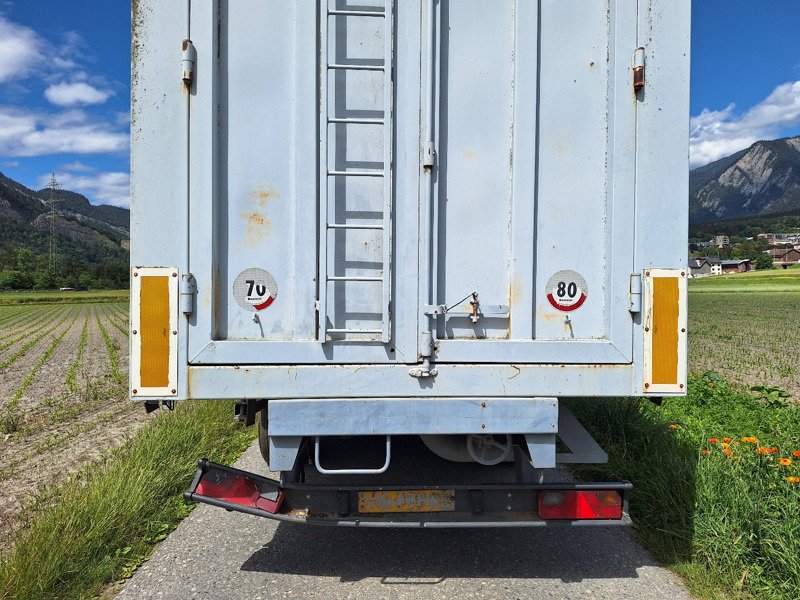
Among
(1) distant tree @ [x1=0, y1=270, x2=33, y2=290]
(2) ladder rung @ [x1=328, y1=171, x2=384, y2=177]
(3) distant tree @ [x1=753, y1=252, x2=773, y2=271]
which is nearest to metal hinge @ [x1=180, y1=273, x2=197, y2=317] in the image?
(2) ladder rung @ [x1=328, y1=171, x2=384, y2=177]

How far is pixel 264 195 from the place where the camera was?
2.45 m

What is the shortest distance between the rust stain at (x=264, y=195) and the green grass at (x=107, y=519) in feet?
7.10

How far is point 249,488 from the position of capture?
272 cm

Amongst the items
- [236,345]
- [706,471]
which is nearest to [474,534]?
[706,471]

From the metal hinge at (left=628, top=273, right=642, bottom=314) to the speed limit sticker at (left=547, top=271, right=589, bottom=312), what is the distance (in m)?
0.20

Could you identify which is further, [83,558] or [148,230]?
[83,558]

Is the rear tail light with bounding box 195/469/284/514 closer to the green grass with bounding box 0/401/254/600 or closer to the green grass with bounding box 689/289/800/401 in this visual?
the green grass with bounding box 0/401/254/600

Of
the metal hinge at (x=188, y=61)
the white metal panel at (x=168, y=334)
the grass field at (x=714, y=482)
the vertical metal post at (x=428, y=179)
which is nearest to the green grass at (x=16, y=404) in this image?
the white metal panel at (x=168, y=334)

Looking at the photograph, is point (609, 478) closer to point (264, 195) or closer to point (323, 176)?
point (323, 176)

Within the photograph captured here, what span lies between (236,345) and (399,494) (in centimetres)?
108

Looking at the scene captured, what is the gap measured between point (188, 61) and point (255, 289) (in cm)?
104

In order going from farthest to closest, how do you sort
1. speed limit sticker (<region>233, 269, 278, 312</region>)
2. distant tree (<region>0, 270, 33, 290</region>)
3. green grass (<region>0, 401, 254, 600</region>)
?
distant tree (<region>0, 270, 33, 290</region>), green grass (<region>0, 401, 254, 600</region>), speed limit sticker (<region>233, 269, 278, 312</region>)

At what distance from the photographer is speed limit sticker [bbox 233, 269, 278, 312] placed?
96.7 inches

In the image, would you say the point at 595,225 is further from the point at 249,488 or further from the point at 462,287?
the point at 249,488
